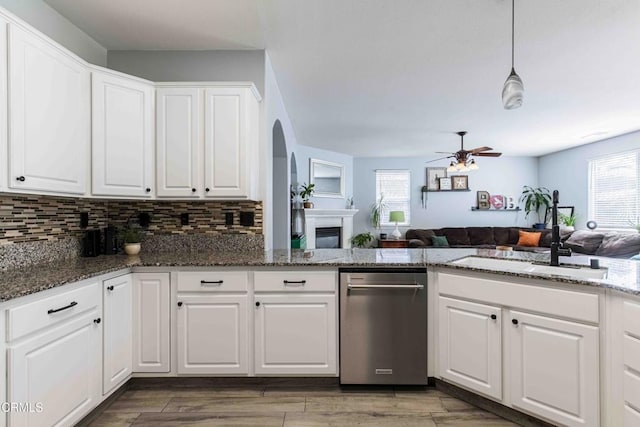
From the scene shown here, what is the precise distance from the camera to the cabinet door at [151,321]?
87.8 inches

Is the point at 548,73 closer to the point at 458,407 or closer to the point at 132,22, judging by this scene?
the point at 458,407

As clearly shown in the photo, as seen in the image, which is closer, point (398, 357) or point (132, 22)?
point (398, 357)

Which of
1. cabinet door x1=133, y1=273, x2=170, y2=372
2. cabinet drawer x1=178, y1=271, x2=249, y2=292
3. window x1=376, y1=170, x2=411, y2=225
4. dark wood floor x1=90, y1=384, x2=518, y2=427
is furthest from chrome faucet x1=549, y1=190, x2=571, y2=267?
window x1=376, y1=170, x2=411, y2=225

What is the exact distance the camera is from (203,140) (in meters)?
2.55

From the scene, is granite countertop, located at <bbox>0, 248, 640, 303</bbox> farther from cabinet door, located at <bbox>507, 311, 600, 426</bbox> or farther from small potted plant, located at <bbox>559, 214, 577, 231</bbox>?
small potted plant, located at <bbox>559, 214, 577, 231</bbox>

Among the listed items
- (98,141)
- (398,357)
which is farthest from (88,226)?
(398,357)

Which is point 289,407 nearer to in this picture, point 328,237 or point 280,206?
point 280,206

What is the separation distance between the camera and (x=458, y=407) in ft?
6.84

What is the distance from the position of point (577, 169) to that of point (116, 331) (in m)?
7.99

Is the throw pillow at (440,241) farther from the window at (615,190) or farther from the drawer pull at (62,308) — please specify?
the drawer pull at (62,308)

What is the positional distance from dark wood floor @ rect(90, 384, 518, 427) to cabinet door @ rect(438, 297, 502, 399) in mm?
180

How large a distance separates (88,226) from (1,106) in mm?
1179

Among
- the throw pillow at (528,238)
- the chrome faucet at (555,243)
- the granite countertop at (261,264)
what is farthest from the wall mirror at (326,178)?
the chrome faucet at (555,243)

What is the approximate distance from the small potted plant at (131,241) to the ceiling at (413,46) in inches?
60.9
